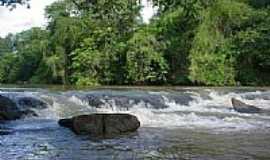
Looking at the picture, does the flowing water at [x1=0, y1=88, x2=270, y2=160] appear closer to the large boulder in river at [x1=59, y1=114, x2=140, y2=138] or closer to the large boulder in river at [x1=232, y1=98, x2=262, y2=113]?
the large boulder in river at [x1=59, y1=114, x2=140, y2=138]

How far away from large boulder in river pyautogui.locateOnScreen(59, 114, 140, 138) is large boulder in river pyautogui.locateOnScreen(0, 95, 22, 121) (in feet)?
11.9

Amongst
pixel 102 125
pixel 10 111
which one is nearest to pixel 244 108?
pixel 102 125

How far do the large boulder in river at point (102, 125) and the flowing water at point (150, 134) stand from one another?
318 mm

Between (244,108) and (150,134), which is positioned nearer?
(150,134)

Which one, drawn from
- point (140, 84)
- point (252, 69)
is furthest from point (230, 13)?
point (140, 84)

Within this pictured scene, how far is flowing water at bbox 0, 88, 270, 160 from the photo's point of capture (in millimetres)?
11383

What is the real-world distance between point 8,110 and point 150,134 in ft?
20.8

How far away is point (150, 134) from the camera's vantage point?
1486 cm

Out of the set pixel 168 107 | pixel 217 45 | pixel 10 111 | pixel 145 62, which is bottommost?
pixel 168 107

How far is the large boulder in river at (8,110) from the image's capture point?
1817 centimetres

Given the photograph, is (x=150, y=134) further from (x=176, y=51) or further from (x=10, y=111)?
(x=176, y=51)

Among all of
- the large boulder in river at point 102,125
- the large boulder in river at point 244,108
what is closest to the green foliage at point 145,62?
the large boulder in river at point 244,108

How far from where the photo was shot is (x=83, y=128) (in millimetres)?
14828

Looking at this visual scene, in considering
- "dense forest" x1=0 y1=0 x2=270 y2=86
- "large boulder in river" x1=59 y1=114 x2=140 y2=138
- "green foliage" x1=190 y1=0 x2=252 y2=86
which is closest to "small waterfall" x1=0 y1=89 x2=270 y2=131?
"large boulder in river" x1=59 y1=114 x2=140 y2=138
